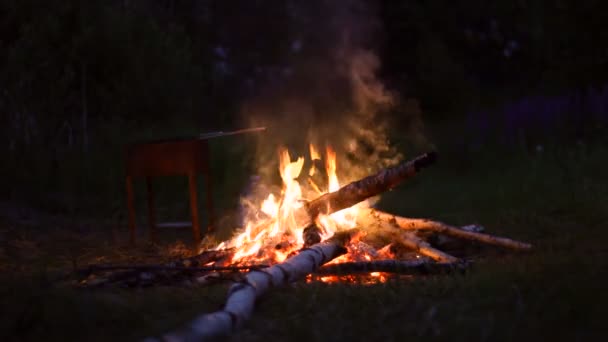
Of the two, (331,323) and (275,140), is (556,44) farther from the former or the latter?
(331,323)

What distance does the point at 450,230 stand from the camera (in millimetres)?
7859

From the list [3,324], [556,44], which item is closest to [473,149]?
[556,44]

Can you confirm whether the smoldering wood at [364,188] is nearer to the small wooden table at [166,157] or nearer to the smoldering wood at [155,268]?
the small wooden table at [166,157]

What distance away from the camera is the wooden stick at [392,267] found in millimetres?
6384

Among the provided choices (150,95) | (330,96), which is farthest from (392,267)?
(330,96)

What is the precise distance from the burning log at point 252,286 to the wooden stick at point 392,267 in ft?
0.43

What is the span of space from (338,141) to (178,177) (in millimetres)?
2646

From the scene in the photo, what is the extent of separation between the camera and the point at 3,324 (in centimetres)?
463

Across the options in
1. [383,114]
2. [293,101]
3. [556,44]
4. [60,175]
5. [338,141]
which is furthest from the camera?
[293,101]

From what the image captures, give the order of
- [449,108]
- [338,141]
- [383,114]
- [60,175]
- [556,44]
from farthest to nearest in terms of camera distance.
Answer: [449,108] < [556,44] < [383,114] < [60,175] < [338,141]

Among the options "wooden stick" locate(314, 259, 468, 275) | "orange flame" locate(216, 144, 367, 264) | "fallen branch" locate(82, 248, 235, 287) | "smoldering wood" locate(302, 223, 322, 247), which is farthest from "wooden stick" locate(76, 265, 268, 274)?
"smoldering wood" locate(302, 223, 322, 247)

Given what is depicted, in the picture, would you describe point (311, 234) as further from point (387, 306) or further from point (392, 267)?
point (387, 306)

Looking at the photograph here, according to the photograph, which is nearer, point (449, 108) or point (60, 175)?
point (60, 175)

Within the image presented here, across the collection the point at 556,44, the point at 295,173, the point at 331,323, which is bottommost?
the point at 331,323
